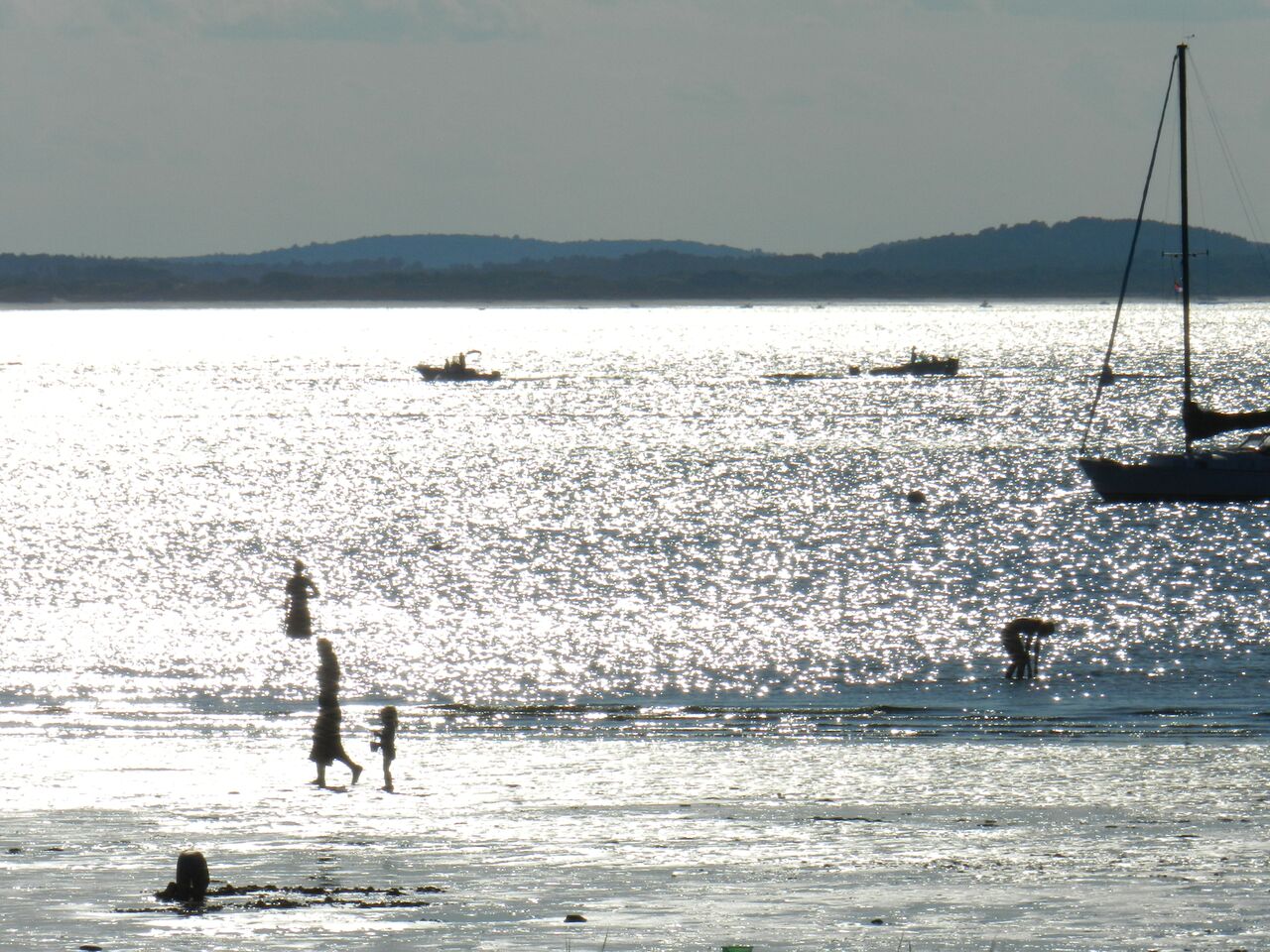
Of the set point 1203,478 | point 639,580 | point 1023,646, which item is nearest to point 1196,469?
point 1203,478

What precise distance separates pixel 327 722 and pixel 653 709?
34.8 feet

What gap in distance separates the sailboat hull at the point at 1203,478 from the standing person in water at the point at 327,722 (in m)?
56.0

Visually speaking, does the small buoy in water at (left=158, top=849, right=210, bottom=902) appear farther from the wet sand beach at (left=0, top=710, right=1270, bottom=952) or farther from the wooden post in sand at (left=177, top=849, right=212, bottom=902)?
the wet sand beach at (left=0, top=710, right=1270, bottom=952)

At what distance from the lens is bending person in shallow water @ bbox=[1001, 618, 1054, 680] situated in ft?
129

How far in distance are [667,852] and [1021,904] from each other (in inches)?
174

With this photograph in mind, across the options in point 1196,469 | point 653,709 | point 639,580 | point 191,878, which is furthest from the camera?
point 1196,469

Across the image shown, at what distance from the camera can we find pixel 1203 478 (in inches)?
2995

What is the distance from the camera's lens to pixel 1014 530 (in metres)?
73.5

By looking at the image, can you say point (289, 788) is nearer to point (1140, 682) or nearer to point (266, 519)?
point (1140, 682)

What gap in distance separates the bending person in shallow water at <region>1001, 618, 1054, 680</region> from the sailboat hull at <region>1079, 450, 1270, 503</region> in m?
37.8

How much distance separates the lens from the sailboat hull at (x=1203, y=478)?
75750 mm

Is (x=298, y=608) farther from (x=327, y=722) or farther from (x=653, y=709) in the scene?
(x=327, y=722)

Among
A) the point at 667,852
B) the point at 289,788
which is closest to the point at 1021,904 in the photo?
the point at 667,852

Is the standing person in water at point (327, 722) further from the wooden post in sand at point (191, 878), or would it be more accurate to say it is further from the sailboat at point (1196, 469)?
the sailboat at point (1196, 469)
